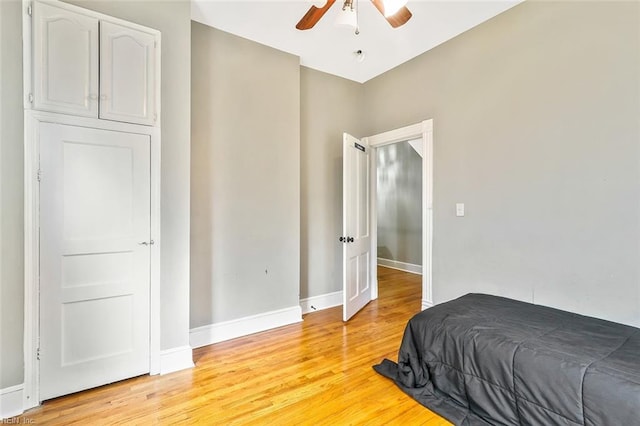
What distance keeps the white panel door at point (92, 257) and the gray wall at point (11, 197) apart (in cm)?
11

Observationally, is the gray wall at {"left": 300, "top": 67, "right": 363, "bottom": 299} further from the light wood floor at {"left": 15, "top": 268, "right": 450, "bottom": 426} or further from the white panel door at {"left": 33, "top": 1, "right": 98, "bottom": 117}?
the white panel door at {"left": 33, "top": 1, "right": 98, "bottom": 117}

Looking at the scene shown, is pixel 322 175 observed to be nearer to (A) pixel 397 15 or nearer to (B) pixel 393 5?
(A) pixel 397 15

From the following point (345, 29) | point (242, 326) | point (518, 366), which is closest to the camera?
point (518, 366)

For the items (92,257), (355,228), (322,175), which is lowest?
(92,257)

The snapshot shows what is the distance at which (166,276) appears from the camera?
2.25m

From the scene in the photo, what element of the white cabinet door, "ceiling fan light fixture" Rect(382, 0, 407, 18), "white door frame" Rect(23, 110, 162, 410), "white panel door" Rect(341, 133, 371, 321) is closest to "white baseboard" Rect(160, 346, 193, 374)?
"white door frame" Rect(23, 110, 162, 410)

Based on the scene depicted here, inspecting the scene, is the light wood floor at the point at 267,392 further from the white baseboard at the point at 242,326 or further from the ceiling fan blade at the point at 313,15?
the ceiling fan blade at the point at 313,15

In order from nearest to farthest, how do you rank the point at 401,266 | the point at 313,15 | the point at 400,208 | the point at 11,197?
the point at 11,197, the point at 313,15, the point at 401,266, the point at 400,208

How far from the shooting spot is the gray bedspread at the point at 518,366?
1321 mm

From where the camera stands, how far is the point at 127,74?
206 cm

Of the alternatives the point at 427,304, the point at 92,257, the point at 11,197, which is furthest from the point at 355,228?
the point at 11,197

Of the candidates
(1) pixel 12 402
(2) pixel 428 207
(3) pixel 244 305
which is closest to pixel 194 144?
(3) pixel 244 305

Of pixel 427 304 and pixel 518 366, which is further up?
pixel 518 366

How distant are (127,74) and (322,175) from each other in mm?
2179
